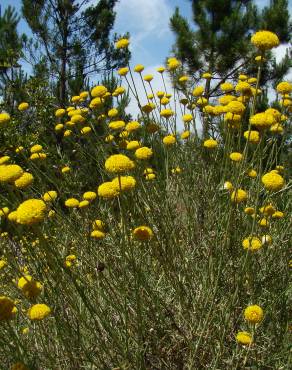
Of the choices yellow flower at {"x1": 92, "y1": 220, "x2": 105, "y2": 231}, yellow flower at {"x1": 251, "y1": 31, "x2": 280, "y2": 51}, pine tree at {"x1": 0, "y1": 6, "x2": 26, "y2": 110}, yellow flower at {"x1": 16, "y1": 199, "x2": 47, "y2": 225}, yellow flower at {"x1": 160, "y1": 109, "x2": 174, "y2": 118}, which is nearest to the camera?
yellow flower at {"x1": 16, "y1": 199, "x2": 47, "y2": 225}

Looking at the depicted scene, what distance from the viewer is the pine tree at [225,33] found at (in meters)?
7.84

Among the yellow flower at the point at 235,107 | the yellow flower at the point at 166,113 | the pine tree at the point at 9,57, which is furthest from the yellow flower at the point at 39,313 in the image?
the pine tree at the point at 9,57

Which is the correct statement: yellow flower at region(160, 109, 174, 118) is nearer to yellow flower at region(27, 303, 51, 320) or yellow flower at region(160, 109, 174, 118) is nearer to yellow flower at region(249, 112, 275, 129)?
yellow flower at region(249, 112, 275, 129)

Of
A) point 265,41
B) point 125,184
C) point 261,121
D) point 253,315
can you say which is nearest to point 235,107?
point 261,121

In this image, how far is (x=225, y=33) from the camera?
8.20 m

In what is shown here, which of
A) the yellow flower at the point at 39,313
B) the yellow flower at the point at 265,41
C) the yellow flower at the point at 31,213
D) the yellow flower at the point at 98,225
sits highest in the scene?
the yellow flower at the point at 265,41

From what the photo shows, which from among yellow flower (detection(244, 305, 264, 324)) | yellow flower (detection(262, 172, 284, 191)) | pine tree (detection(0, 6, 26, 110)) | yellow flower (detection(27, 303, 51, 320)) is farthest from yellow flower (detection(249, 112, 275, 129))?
pine tree (detection(0, 6, 26, 110))

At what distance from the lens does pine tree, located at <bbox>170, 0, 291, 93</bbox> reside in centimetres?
784

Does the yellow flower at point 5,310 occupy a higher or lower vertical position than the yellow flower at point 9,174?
lower

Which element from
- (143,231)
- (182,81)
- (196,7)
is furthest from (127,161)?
(196,7)

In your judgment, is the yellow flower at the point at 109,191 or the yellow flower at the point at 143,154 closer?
the yellow flower at the point at 109,191

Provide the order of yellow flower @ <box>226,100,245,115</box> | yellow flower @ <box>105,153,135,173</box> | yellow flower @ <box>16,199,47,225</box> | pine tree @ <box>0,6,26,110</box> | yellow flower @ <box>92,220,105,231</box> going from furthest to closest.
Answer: pine tree @ <box>0,6,26,110</box>, yellow flower @ <box>92,220,105,231</box>, yellow flower @ <box>226,100,245,115</box>, yellow flower @ <box>105,153,135,173</box>, yellow flower @ <box>16,199,47,225</box>

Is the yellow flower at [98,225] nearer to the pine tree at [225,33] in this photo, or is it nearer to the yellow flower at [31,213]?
the yellow flower at [31,213]

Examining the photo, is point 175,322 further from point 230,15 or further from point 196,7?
point 196,7
